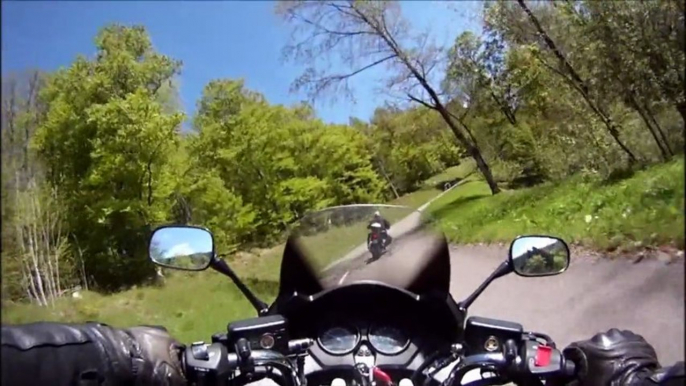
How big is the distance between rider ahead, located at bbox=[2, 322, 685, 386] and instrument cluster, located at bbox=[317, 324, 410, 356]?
0.24 m

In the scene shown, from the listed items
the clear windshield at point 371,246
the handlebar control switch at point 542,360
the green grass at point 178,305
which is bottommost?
the green grass at point 178,305

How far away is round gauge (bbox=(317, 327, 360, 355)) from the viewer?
1.14 meters

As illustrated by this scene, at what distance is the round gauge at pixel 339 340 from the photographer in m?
1.14

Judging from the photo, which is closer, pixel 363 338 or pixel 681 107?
pixel 363 338

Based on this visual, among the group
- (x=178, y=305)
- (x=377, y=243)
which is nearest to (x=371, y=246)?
(x=377, y=243)

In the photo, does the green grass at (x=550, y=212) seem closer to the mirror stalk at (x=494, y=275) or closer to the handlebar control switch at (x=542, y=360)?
the mirror stalk at (x=494, y=275)

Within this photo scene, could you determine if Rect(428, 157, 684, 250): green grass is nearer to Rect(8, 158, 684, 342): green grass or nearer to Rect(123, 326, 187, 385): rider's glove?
Rect(8, 158, 684, 342): green grass

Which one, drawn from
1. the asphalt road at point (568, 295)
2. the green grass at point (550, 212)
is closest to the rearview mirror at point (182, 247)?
the asphalt road at point (568, 295)

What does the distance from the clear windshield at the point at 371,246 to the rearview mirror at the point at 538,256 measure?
0.52 ft

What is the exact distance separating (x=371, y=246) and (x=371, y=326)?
13 cm

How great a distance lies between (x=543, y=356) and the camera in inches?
41.4

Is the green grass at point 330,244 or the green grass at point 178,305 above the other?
the green grass at point 330,244

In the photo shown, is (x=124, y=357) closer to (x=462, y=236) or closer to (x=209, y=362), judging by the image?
(x=209, y=362)

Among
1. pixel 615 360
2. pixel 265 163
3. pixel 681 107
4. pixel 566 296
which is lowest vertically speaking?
pixel 566 296
